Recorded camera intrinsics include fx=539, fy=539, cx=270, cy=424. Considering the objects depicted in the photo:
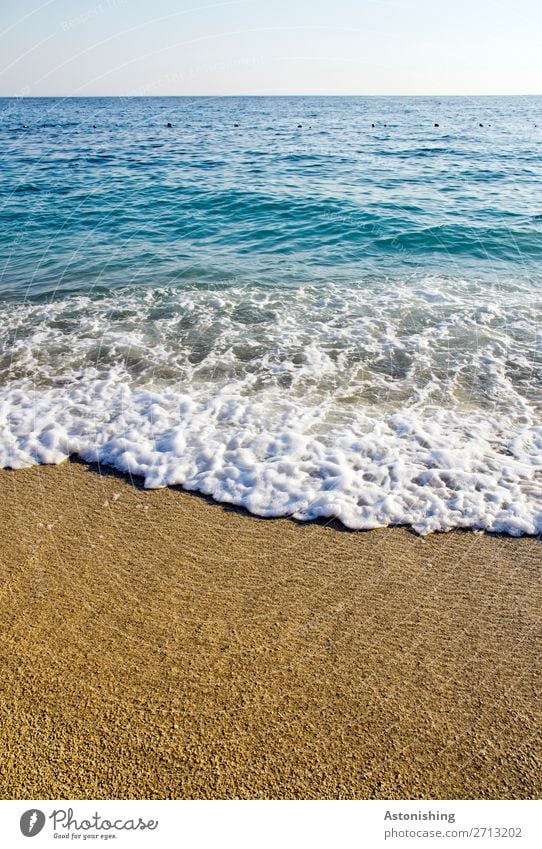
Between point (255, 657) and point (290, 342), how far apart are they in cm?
494

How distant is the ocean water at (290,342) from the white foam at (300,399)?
3cm

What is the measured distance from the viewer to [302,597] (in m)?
3.77

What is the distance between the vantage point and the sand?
9.10 feet

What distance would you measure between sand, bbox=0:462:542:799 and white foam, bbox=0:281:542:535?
1.56ft

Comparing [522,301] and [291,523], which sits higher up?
[522,301]

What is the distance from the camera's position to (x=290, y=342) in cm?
754

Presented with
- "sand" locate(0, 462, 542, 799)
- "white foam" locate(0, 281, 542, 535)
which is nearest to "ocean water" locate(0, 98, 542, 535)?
"white foam" locate(0, 281, 542, 535)

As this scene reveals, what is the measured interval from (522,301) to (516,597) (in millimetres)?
6354

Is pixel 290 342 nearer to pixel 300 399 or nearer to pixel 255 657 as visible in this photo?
pixel 300 399

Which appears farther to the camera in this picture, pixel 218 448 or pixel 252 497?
pixel 218 448

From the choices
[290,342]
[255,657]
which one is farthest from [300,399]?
[255,657]

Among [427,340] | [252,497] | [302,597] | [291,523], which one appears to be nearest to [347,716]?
[302,597]
